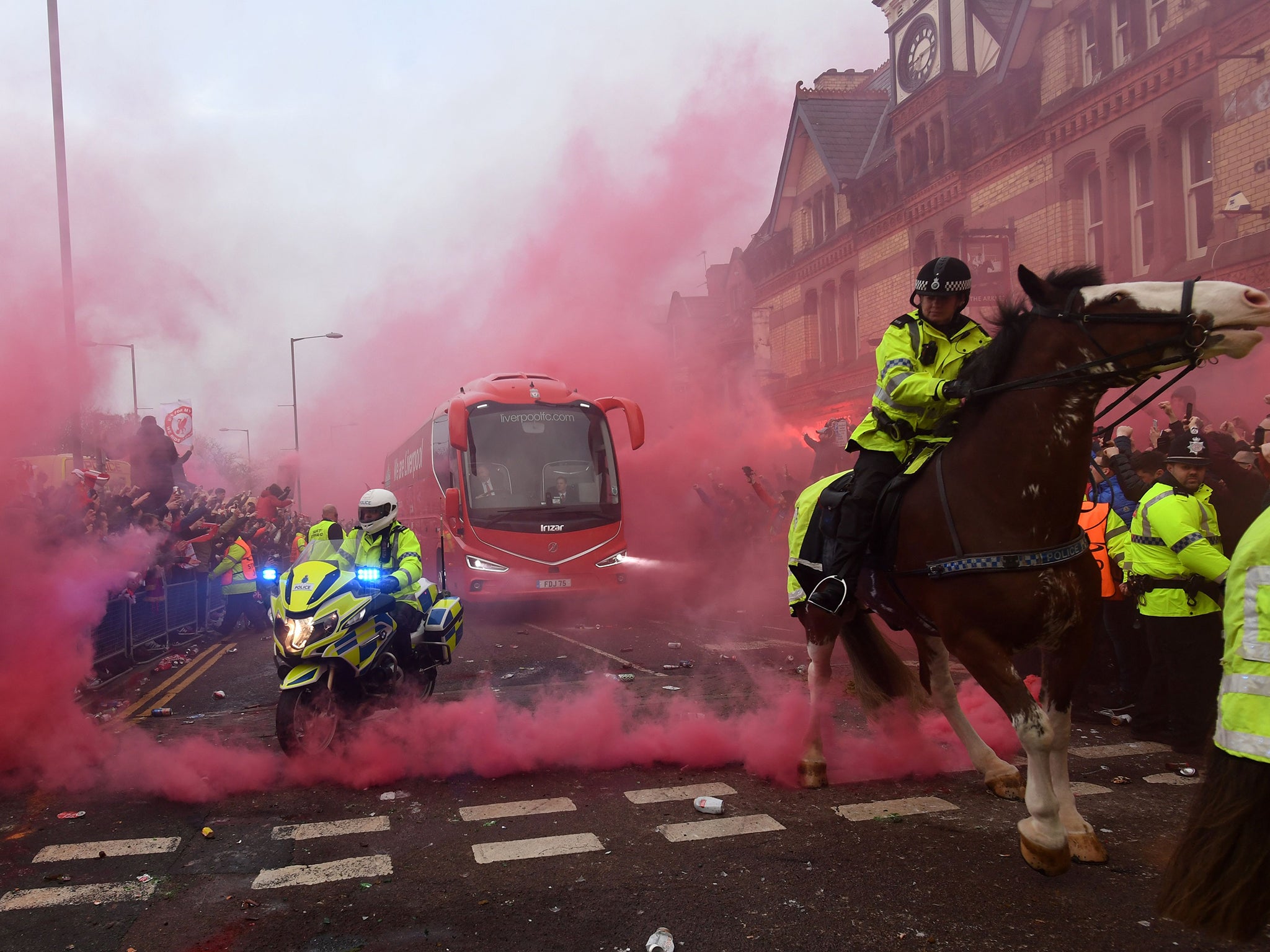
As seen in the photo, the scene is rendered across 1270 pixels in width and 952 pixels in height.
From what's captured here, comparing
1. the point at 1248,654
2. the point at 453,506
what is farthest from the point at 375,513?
the point at 453,506

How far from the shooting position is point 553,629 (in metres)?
14.0

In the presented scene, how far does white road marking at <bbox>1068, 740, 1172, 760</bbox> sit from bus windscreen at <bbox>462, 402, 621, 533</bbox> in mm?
9935

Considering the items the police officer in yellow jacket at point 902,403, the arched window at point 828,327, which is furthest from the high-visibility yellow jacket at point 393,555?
the arched window at point 828,327

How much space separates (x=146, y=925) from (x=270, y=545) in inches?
610

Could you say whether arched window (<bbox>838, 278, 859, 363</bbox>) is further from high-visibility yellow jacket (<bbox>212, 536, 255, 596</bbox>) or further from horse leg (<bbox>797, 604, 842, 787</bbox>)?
horse leg (<bbox>797, 604, 842, 787</bbox>)

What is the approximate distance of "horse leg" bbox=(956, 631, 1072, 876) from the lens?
391 centimetres

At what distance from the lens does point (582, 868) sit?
4.43 metres

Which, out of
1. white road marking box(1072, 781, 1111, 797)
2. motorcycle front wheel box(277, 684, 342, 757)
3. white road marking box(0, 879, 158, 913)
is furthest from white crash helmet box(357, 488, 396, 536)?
white road marking box(1072, 781, 1111, 797)

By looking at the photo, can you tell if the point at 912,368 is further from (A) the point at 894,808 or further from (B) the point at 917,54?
(B) the point at 917,54

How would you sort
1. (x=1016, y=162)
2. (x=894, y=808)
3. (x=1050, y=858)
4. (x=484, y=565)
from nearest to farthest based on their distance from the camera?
(x=1050, y=858), (x=894, y=808), (x=484, y=565), (x=1016, y=162)

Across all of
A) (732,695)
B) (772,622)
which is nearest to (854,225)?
(772,622)

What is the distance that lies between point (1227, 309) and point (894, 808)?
2844 millimetres

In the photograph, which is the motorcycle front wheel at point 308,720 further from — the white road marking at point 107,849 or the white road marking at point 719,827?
the white road marking at point 719,827

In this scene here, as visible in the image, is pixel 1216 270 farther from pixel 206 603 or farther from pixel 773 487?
pixel 206 603
